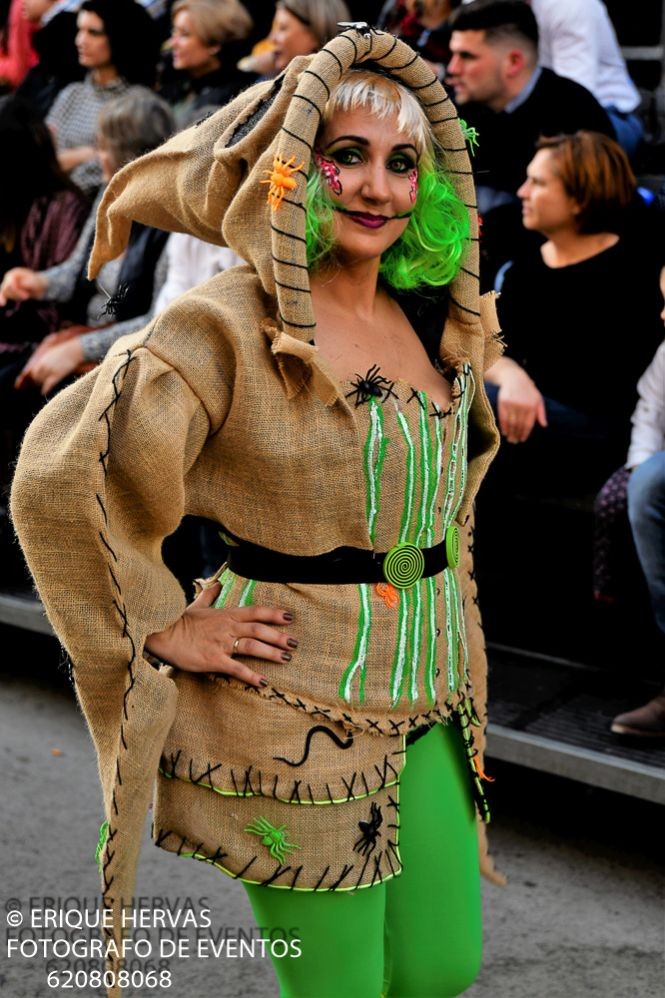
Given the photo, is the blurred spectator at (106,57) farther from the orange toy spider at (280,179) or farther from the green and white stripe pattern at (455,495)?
the orange toy spider at (280,179)

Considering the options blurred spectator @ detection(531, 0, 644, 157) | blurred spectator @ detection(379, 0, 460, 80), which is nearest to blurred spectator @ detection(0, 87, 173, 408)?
blurred spectator @ detection(379, 0, 460, 80)

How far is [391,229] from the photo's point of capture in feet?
7.11

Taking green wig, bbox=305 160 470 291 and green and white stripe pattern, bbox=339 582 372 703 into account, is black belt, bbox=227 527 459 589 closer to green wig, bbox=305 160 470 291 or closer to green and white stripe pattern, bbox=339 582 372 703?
green and white stripe pattern, bbox=339 582 372 703

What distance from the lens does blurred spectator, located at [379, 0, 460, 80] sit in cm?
534

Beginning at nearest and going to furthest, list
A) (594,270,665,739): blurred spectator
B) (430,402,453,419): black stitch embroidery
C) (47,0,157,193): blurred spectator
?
(430,402,453,419): black stitch embroidery → (594,270,665,739): blurred spectator → (47,0,157,193): blurred spectator

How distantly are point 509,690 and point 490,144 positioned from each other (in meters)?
1.96

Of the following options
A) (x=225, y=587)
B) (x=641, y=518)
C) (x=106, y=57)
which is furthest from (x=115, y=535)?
(x=106, y=57)

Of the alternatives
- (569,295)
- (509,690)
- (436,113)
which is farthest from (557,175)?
(436,113)

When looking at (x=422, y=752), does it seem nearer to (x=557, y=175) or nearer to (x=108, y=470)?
(x=108, y=470)

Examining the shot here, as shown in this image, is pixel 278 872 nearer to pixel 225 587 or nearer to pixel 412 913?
pixel 412 913

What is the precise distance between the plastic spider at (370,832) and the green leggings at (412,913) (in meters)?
0.07

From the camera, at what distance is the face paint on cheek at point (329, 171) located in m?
2.10

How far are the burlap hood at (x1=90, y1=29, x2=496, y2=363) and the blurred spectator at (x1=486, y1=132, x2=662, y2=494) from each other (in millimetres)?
1809

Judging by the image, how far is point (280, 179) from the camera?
1.99 meters
